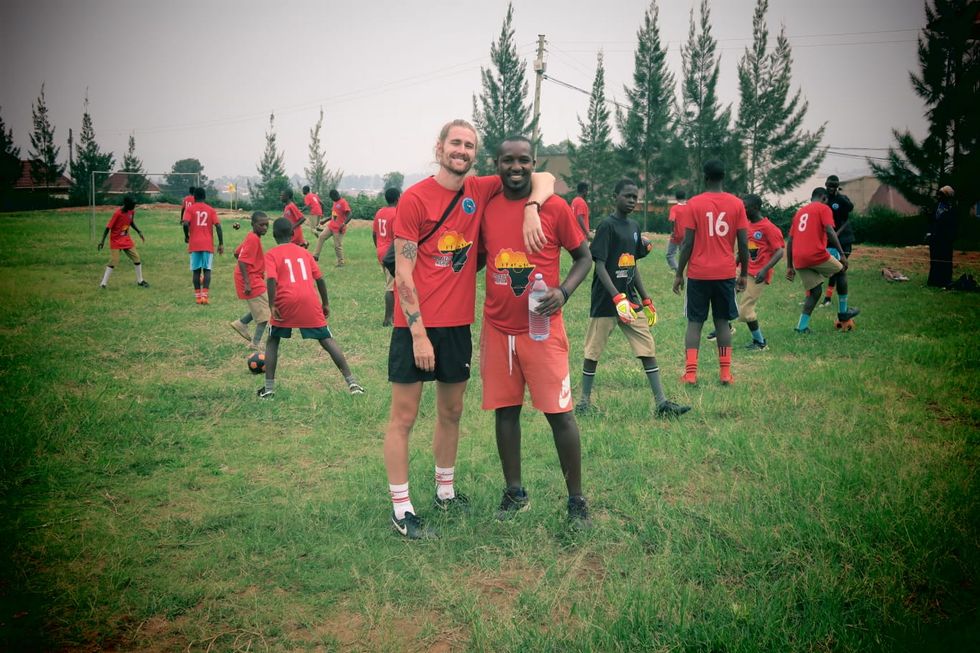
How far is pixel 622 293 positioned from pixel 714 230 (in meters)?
1.71

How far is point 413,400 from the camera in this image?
429 cm

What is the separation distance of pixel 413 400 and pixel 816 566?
8.03 ft

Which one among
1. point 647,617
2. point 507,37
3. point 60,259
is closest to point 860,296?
point 647,617

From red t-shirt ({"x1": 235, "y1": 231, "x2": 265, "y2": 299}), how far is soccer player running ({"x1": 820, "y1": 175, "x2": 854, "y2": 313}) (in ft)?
30.1

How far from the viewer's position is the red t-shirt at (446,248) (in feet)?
13.3

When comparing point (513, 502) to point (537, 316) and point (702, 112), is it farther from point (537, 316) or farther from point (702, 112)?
point (702, 112)

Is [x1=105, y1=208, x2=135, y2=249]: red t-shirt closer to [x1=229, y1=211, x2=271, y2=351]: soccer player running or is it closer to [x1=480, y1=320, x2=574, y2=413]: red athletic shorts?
[x1=229, y1=211, x2=271, y2=351]: soccer player running

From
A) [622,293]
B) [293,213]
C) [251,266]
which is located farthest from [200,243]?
[622,293]

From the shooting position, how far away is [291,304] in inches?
304

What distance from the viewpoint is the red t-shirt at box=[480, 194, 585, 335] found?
4.12 meters

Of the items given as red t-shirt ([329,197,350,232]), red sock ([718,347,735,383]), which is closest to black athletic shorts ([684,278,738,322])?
red sock ([718,347,735,383])

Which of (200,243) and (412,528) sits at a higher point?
(200,243)

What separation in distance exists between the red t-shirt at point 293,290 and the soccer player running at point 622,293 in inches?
123

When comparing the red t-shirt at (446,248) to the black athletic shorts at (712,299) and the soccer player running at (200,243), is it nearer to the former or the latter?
the black athletic shorts at (712,299)
